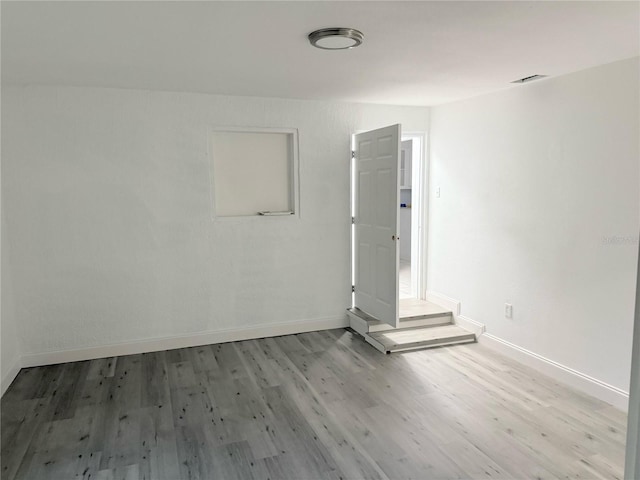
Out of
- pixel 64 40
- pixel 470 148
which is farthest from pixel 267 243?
pixel 64 40

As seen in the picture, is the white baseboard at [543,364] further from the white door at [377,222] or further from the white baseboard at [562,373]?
the white door at [377,222]

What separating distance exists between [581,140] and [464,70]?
98 cm

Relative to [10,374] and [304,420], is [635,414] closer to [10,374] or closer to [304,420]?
[304,420]

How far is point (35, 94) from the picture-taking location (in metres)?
3.61

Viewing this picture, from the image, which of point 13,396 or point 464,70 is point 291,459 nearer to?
point 13,396

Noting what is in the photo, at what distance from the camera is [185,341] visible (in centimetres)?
427

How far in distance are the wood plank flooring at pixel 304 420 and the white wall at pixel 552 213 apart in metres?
0.43

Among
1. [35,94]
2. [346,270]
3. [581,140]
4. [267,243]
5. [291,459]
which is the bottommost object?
[291,459]

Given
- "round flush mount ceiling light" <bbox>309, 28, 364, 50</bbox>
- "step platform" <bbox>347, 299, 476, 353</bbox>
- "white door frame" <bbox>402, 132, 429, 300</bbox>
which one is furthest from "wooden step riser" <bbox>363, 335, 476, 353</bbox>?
"round flush mount ceiling light" <bbox>309, 28, 364, 50</bbox>

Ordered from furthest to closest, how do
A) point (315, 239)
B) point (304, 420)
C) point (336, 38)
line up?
1. point (315, 239)
2. point (304, 420)
3. point (336, 38)

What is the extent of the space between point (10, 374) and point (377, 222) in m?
3.30

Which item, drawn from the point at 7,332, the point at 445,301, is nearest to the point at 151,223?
the point at 7,332

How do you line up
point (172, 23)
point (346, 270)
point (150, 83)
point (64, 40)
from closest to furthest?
point (172, 23)
point (64, 40)
point (150, 83)
point (346, 270)

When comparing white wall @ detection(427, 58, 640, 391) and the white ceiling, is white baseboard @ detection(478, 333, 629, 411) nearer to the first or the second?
white wall @ detection(427, 58, 640, 391)
